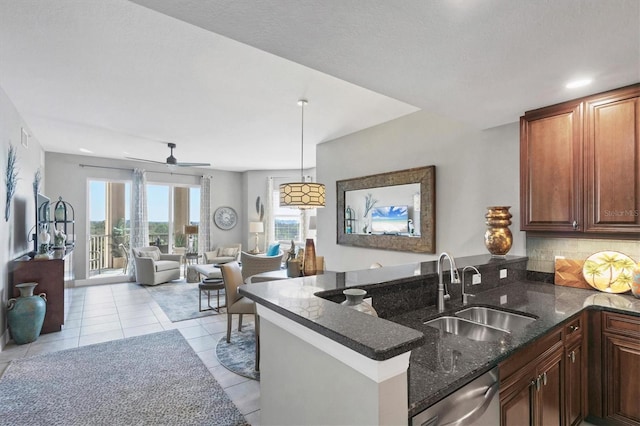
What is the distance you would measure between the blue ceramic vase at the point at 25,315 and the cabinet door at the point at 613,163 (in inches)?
219

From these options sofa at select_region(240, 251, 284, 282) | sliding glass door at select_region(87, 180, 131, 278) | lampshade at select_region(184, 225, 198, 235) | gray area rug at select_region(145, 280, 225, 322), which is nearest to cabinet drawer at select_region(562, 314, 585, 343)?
sofa at select_region(240, 251, 284, 282)

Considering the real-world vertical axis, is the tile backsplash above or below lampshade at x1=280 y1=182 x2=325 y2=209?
below

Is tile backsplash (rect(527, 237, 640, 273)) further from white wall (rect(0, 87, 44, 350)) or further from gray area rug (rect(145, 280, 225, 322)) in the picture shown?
white wall (rect(0, 87, 44, 350))

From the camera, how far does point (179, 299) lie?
5.70 metres

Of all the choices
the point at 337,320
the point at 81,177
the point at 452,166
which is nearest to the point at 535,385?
the point at 337,320

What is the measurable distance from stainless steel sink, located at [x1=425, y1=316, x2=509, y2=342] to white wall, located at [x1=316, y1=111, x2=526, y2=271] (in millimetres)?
1530

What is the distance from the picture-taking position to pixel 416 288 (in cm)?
202

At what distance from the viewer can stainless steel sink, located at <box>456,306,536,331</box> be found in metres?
2.04

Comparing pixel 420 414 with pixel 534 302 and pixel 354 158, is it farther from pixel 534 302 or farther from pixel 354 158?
pixel 354 158

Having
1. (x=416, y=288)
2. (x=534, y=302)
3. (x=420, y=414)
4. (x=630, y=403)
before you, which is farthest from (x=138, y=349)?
(x=630, y=403)

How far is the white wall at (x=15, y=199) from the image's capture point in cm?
350

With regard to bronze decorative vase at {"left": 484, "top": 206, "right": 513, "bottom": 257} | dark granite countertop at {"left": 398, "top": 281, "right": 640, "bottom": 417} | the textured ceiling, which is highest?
the textured ceiling

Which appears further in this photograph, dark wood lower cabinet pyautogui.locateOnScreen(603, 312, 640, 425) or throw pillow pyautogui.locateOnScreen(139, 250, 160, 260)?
throw pillow pyautogui.locateOnScreen(139, 250, 160, 260)

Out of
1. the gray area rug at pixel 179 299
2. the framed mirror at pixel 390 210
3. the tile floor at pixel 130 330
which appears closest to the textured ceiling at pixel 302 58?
the framed mirror at pixel 390 210
